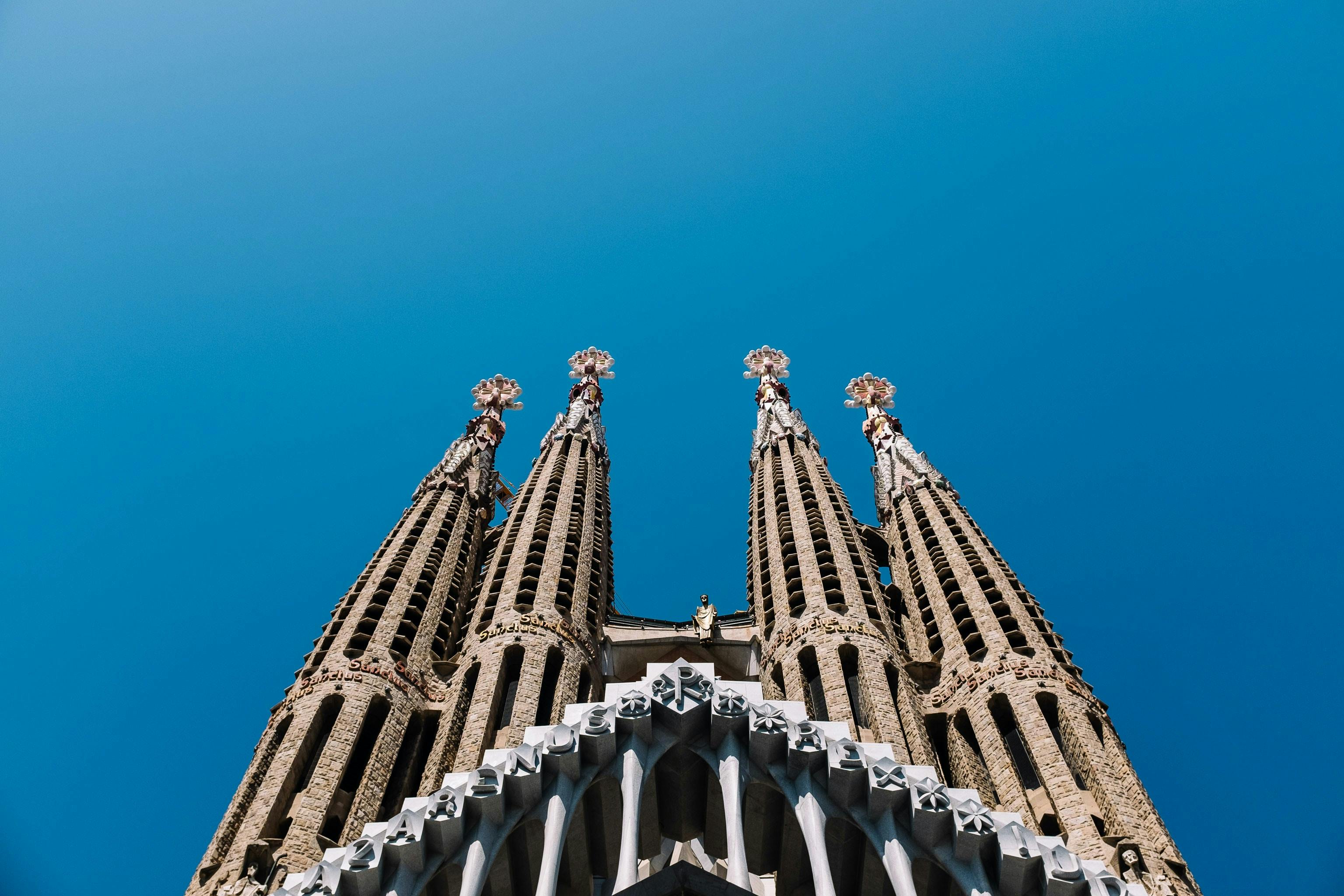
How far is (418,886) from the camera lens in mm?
17594

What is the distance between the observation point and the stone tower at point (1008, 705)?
83.2 ft

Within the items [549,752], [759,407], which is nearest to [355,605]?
[549,752]

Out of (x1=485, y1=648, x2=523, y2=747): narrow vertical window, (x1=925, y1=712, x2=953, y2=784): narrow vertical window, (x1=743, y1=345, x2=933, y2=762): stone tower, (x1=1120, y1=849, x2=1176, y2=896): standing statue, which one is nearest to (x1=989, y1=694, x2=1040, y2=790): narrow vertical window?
(x1=925, y1=712, x2=953, y2=784): narrow vertical window

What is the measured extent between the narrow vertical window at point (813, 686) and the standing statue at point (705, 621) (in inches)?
174

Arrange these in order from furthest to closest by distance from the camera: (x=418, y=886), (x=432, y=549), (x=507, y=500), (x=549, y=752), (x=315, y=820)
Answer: (x=507, y=500)
(x=432, y=549)
(x=315, y=820)
(x=549, y=752)
(x=418, y=886)

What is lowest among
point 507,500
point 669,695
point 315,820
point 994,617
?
point 669,695

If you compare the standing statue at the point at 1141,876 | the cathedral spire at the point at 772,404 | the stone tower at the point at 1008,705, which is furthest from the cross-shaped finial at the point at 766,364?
the standing statue at the point at 1141,876

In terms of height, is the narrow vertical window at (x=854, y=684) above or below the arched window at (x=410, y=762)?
above

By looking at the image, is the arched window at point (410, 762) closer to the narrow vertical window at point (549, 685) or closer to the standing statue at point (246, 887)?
the narrow vertical window at point (549, 685)

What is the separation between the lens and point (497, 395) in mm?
55781

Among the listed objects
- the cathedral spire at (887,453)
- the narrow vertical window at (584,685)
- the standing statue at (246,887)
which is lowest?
the standing statue at (246,887)

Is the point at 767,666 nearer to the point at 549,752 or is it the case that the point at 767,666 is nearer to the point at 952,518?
the point at 952,518

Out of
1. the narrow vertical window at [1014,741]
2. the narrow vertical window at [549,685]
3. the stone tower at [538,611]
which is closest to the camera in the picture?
the narrow vertical window at [1014,741]

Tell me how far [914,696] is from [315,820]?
1412cm
